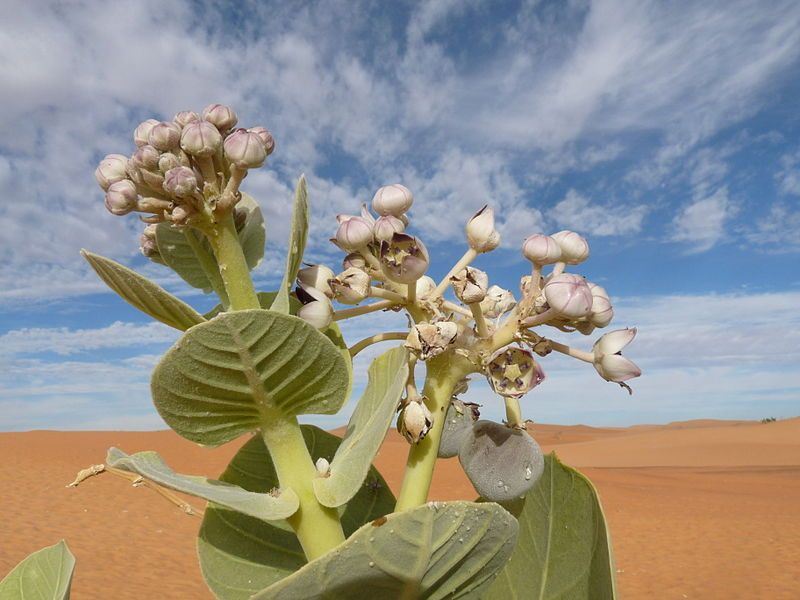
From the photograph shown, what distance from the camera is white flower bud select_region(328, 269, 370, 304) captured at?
3.96 ft

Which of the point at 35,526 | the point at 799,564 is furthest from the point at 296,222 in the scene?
the point at 35,526

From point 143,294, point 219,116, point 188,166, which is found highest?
point 219,116

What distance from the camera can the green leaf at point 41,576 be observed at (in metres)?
1.60

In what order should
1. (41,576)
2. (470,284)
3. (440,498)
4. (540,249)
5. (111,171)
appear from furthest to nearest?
1. (440,498)
2. (41,576)
3. (111,171)
4. (540,249)
5. (470,284)

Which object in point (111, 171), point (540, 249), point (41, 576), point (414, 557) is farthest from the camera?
point (41, 576)

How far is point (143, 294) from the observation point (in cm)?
120

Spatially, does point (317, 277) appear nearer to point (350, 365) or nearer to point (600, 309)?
point (350, 365)

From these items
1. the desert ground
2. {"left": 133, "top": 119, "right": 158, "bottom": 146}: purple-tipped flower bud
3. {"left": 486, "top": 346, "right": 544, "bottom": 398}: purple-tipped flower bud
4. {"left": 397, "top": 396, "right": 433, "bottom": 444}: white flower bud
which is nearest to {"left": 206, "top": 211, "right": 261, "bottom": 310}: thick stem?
{"left": 133, "top": 119, "right": 158, "bottom": 146}: purple-tipped flower bud

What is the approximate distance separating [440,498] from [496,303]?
60.5 ft

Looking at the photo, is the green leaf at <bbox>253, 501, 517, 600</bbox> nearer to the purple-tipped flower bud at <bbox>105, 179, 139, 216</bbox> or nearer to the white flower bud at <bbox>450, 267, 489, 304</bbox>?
the white flower bud at <bbox>450, 267, 489, 304</bbox>

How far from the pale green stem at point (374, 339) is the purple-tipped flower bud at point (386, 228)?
0.57ft

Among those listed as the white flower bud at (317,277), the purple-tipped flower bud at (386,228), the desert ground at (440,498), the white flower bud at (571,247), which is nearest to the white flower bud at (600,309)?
the white flower bud at (571,247)

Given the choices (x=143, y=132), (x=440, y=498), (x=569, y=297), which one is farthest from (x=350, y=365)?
(x=440, y=498)

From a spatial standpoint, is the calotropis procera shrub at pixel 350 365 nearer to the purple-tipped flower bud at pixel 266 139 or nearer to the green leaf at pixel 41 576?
the purple-tipped flower bud at pixel 266 139
